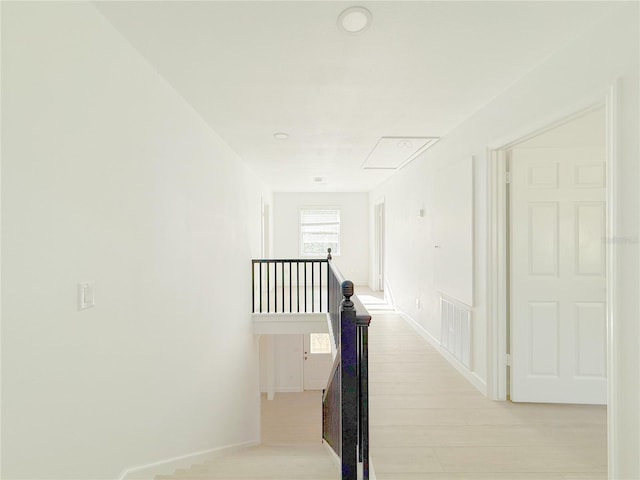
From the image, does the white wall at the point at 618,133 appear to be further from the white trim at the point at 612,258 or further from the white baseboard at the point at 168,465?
the white baseboard at the point at 168,465

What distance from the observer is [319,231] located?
9.28 meters

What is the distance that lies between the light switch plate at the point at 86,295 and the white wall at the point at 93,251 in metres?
0.03

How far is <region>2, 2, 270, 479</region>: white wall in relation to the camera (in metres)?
1.26

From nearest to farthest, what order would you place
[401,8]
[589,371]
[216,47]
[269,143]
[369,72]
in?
[401,8] → [216,47] → [369,72] → [589,371] → [269,143]

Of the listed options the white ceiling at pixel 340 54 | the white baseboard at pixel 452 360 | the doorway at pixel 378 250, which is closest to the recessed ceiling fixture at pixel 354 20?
the white ceiling at pixel 340 54

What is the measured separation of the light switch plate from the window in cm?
759

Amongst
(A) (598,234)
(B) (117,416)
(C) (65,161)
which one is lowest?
(B) (117,416)

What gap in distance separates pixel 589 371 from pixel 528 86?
2.33 meters

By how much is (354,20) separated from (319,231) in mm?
7591

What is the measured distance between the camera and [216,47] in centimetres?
200

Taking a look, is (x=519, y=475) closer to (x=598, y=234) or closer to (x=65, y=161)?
(x=598, y=234)

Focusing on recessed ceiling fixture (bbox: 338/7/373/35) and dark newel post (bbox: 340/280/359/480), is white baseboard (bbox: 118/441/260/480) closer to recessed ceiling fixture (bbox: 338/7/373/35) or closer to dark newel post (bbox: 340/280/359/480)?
dark newel post (bbox: 340/280/359/480)

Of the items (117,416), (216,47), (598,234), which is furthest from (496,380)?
(216,47)

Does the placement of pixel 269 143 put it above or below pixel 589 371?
above
